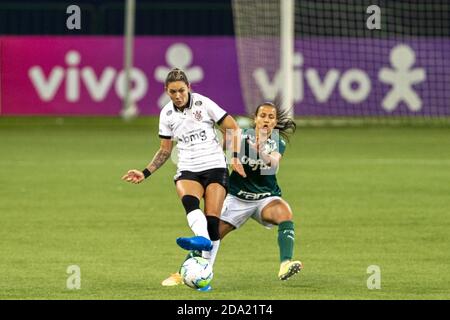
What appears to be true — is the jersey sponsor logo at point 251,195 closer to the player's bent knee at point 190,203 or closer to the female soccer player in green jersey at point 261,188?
the female soccer player in green jersey at point 261,188

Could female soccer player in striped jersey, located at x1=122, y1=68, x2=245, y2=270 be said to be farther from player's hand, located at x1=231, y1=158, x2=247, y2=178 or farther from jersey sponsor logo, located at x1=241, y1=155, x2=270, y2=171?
jersey sponsor logo, located at x1=241, y1=155, x2=270, y2=171

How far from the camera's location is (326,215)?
1428cm

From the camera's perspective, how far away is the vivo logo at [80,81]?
29.1m

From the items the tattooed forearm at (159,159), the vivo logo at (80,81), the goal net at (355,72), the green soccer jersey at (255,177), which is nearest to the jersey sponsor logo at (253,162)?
the green soccer jersey at (255,177)

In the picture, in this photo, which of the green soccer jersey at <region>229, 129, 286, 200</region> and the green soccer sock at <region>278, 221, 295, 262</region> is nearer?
the green soccer sock at <region>278, 221, 295, 262</region>

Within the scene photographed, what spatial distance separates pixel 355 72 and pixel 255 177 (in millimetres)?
18880

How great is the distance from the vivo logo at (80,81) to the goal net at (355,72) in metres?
2.44

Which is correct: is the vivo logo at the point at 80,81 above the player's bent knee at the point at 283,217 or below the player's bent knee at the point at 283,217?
below

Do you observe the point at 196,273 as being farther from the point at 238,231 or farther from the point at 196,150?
the point at 238,231

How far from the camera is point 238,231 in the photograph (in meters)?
13.2

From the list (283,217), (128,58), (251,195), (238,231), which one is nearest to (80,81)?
(128,58)

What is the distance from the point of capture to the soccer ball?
9320 millimetres

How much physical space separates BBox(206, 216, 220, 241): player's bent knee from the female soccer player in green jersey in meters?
0.33

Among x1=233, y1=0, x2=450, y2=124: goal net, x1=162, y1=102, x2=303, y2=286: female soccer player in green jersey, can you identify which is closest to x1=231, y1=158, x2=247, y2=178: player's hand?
x1=162, y1=102, x2=303, y2=286: female soccer player in green jersey
